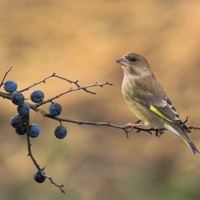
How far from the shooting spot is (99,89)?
10.8m

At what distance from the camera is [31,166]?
9.56 metres

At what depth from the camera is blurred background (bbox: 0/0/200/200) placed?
30.0 feet

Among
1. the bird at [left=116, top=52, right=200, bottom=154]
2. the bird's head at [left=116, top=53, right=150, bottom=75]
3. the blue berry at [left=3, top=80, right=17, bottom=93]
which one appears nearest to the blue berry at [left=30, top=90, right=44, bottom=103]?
the blue berry at [left=3, top=80, right=17, bottom=93]

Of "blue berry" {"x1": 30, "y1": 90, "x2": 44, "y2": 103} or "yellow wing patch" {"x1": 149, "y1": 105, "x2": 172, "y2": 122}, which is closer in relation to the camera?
"blue berry" {"x1": 30, "y1": 90, "x2": 44, "y2": 103}

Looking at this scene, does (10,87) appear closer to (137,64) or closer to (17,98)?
(17,98)

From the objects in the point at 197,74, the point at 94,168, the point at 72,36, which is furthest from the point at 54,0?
the point at 94,168

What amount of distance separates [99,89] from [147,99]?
5.93 m

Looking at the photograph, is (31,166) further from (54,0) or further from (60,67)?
(54,0)

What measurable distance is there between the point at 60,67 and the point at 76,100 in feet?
1.68

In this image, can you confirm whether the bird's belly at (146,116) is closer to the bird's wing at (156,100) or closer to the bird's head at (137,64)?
the bird's wing at (156,100)

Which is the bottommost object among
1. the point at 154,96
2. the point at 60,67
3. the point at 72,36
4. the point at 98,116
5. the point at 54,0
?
the point at 154,96

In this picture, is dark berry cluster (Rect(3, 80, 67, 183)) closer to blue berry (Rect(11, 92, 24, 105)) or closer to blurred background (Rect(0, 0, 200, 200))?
blue berry (Rect(11, 92, 24, 105))

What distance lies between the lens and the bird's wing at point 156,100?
478 cm

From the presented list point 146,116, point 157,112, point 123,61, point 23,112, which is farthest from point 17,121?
point 123,61
